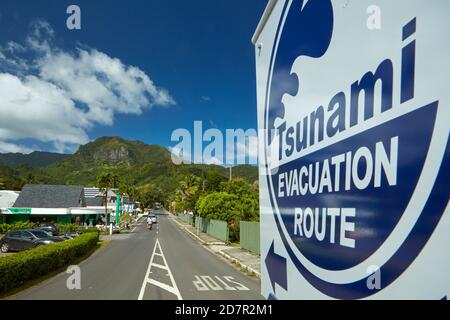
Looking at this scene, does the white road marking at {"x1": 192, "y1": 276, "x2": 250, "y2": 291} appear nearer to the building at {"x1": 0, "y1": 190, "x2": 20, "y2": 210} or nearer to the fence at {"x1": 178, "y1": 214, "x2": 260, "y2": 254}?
the fence at {"x1": 178, "y1": 214, "x2": 260, "y2": 254}

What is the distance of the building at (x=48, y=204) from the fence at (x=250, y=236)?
1073 inches

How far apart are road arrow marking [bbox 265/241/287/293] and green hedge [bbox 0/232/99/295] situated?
1097 cm

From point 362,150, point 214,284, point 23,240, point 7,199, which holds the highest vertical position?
point 362,150

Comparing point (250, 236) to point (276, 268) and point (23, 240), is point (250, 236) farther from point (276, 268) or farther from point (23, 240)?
point (276, 268)

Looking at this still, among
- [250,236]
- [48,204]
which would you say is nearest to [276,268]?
[250,236]

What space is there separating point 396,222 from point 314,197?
0.64 meters

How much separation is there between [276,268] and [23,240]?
78.0 feet

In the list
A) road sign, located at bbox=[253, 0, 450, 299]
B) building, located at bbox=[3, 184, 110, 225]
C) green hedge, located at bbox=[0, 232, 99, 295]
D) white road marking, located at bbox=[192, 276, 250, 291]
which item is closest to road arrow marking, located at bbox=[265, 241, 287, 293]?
road sign, located at bbox=[253, 0, 450, 299]

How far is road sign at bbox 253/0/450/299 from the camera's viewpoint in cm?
100

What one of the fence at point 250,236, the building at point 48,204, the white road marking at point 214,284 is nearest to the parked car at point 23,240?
the fence at point 250,236

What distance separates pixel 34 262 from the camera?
13.2m

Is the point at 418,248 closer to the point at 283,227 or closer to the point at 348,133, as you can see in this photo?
the point at 348,133

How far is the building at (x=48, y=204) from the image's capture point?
145 feet
